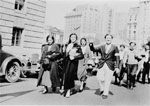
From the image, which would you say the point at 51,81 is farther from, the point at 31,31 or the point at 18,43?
the point at 31,31

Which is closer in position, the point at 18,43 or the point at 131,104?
the point at 131,104

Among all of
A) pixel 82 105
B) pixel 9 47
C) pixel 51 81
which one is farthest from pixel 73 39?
pixel 9 47

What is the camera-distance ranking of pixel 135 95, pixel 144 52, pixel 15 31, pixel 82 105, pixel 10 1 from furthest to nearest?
pixel 15 31, pixel 10 1, pixel 144 52, pixel 135 95, pixel 82 105

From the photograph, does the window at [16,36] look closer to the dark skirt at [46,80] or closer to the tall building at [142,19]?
the dark skirt at [46,80]

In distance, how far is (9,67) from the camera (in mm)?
7125

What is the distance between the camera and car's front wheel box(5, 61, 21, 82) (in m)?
7.10

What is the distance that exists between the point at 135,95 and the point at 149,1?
8.85ft

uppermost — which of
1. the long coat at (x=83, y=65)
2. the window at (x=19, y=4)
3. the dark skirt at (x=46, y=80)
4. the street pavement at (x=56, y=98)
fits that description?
the window at (x=19, y=4)

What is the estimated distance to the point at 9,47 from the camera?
9391mm

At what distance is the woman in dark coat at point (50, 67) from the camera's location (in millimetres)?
5816

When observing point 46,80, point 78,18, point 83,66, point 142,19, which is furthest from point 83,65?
point 142,19

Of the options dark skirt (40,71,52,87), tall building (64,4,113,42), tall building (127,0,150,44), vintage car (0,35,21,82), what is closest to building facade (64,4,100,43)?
tall building (64,4,113,42)

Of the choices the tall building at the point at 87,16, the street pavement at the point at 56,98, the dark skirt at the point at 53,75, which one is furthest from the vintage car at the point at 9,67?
the tall building at the point at 87,16

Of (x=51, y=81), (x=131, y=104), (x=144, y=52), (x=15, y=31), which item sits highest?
(x=15, y=31)
